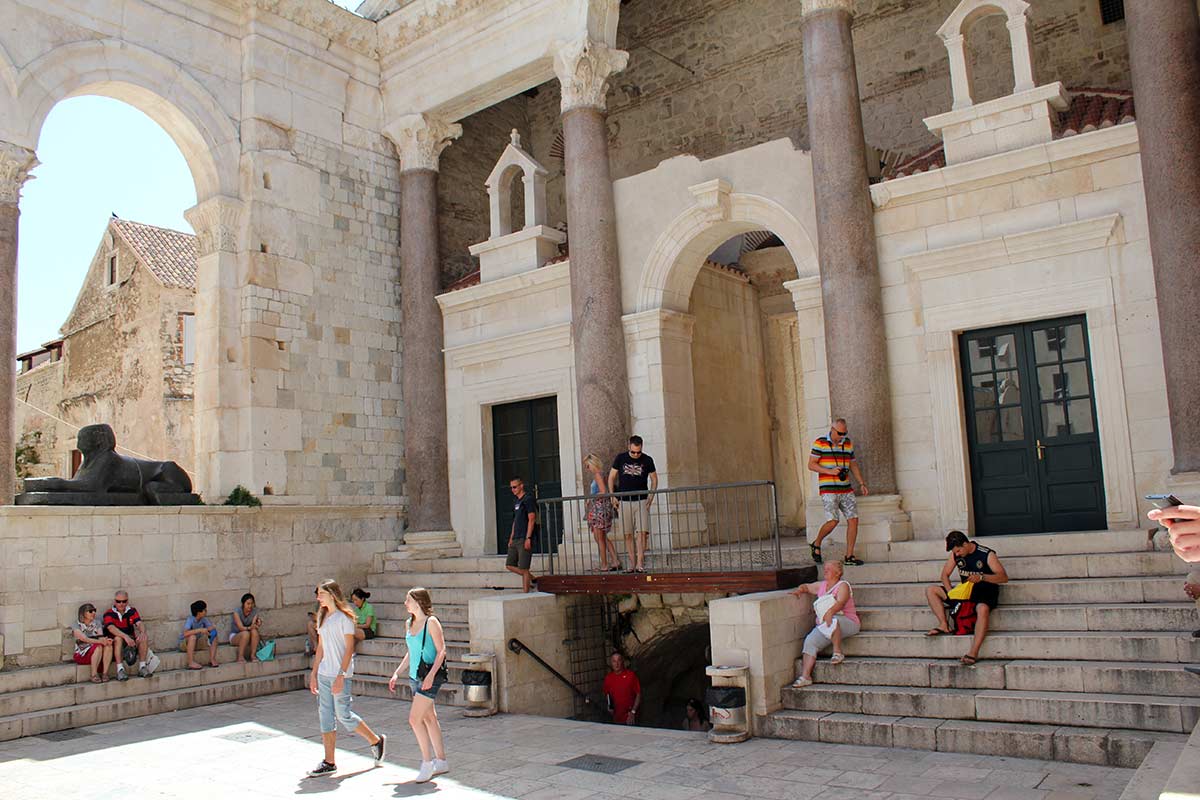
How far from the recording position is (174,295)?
1989cm

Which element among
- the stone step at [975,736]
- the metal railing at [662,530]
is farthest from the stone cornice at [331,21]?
the stone step at [975,736]

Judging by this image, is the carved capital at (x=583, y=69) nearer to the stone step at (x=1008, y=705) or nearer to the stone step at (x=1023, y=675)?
the stone step at (x=1023, y=675)

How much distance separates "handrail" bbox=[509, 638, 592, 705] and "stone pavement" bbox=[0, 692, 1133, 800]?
2.19 feet

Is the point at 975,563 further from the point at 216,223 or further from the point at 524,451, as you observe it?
the point at 216,223

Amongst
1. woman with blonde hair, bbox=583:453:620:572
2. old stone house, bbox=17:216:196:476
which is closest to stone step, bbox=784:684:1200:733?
woman with blonde hair, bbox=583:453:620:572

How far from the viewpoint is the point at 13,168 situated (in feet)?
37.9

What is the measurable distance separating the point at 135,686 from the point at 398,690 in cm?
286

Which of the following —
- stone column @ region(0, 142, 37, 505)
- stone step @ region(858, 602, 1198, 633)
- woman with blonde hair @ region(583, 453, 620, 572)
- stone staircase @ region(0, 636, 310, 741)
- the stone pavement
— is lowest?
the stone pavement

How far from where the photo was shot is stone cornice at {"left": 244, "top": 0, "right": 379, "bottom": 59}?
1428cm

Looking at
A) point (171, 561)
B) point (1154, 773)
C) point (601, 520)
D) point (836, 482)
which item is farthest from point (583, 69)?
point (1154, 773)

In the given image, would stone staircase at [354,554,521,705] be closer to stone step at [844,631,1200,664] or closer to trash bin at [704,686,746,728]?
trash bin at [704,686,746,728]

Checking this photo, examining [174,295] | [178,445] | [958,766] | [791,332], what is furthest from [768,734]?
[174,295]

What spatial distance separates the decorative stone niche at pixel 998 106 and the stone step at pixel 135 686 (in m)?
9.96

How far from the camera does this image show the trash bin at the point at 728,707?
792cm
